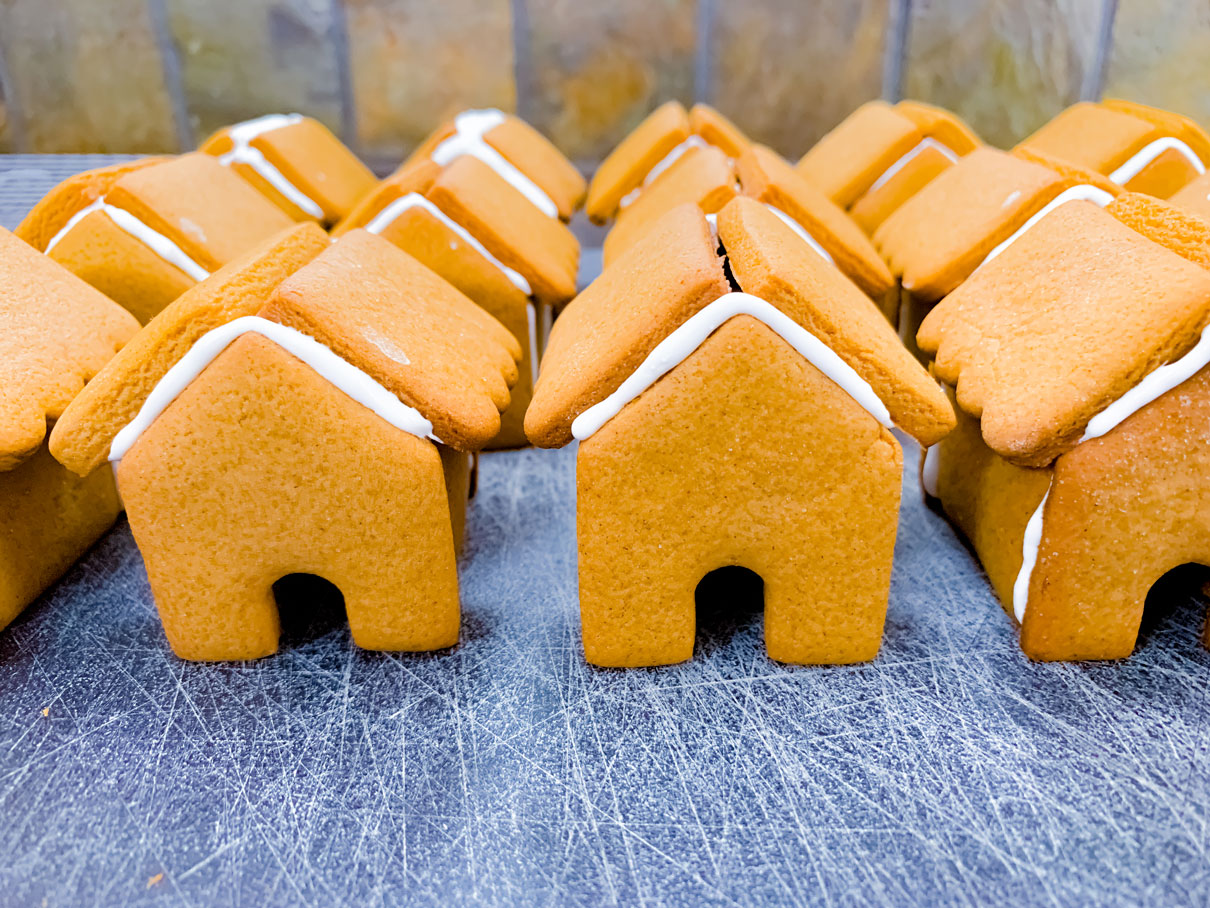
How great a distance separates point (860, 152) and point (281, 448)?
2044 millimetres

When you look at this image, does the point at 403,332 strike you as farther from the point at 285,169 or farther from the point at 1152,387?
the point at 285,169

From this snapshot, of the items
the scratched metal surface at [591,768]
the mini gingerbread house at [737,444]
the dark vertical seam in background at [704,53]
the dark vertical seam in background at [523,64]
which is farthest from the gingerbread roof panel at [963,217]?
the dark vertical seam in background at [523,64]

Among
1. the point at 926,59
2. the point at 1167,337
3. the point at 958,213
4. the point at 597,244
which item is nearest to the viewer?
the point at 1167,337

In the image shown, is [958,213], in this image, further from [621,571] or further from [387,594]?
[387,594]

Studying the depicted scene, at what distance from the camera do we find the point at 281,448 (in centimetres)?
120

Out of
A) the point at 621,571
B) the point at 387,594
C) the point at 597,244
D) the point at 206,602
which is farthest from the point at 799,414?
the point at 597,244

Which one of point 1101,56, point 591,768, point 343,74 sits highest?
point 1101,56

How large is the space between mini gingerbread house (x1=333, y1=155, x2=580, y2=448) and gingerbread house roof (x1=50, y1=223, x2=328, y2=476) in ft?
2.18

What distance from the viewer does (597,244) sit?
3660 mm

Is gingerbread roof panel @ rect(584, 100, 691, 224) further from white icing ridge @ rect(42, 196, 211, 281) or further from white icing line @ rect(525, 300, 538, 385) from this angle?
white icing ridge @ rect(42, 196, 211, 281)

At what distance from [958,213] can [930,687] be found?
1044 mm

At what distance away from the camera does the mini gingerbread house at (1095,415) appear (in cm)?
114

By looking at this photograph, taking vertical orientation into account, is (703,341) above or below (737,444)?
above

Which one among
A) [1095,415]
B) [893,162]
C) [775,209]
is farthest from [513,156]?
[1095,415]
